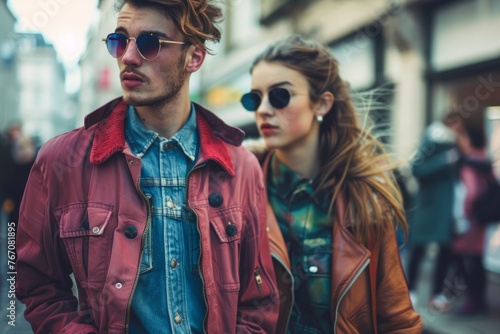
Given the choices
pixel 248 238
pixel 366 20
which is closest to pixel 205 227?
pixel 248 238

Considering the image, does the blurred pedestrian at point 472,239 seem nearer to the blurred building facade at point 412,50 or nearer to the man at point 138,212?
the blurred building facade at point 412,50

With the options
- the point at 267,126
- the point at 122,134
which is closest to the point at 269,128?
the point at 267,126

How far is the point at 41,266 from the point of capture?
184 cm

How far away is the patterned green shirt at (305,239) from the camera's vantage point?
2449 mm

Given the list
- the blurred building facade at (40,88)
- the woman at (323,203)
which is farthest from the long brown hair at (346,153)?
the blurred building facade at (40,88)

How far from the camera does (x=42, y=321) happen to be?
1.85 m

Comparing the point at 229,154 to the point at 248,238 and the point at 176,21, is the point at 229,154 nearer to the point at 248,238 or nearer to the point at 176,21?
the point at 248,238

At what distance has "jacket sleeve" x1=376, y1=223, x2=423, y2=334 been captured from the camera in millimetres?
2473

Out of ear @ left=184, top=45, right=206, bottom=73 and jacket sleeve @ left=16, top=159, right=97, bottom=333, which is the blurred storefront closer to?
ear @ left=184, top=45, right=206, bottom=73

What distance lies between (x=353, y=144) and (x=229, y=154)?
87cm

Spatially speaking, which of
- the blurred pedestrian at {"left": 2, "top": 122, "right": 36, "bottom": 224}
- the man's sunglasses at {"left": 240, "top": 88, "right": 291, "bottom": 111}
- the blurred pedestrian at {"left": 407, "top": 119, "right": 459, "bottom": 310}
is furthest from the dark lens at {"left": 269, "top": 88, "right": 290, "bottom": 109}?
the blurred pedestrian at {"left": 407, "top": 119, "right": 459, "bottom": 310}

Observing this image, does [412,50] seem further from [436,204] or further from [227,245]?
[227,245]

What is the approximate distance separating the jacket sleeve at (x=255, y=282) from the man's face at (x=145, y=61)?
52cm

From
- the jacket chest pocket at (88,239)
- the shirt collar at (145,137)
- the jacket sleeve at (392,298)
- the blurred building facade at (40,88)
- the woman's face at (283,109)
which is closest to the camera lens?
the jacket chest pocket at (88,239)
